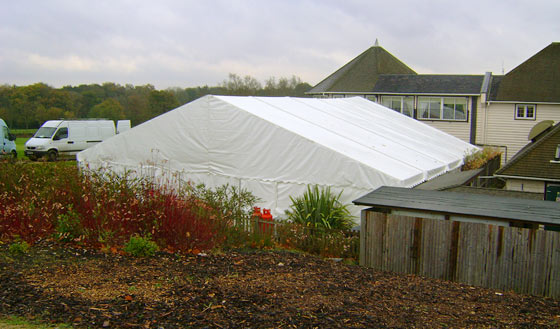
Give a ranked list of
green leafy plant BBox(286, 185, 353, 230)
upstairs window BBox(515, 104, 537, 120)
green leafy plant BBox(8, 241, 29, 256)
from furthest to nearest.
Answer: upstairs window BBox(515, 104, 537, 120) < green leafy plant BBox(286, 185, 353, 230) < green leafy plant BBox(8, 241, 29, 256)

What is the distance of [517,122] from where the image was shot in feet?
97.4

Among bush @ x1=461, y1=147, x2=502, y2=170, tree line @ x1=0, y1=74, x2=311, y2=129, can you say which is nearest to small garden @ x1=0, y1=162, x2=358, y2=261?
bush @ x1=461, y1=147, x2=502, y2=170

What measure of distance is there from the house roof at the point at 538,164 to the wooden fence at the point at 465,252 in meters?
10.8

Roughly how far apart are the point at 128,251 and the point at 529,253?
5.63 m

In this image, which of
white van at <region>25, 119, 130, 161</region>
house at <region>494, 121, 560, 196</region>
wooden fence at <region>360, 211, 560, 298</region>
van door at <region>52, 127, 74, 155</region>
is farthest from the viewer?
van door at <region>52, 127, 74, 155</region>

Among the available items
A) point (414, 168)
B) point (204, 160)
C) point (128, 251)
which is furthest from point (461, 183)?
point (128, 251)

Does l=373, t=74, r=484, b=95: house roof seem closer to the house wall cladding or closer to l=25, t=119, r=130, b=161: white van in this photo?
the house wall cladding

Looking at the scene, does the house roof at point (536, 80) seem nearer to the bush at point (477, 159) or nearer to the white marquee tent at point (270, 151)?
the bush at point (477, 159)

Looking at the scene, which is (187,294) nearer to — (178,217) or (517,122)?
(178,217)

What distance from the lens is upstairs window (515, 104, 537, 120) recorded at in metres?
29.3

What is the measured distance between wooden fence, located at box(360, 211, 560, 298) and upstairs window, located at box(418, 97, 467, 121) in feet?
82.1

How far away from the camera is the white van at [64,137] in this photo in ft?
88.2

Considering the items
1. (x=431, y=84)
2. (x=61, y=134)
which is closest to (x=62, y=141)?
(x=61, y=134)

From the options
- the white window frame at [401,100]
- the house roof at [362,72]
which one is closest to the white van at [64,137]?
the house roof at [362,72]
